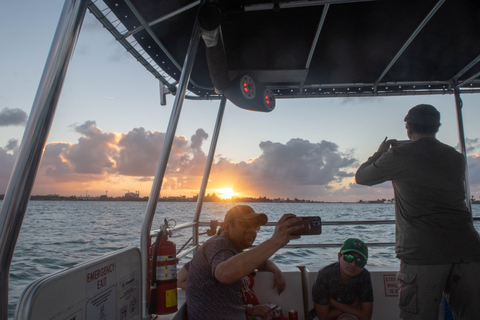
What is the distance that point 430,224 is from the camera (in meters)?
1.77

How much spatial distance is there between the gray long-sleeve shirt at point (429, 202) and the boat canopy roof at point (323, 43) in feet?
4.26

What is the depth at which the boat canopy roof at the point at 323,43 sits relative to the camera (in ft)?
8.36

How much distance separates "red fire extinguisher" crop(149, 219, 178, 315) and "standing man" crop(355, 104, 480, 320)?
4.67 ft

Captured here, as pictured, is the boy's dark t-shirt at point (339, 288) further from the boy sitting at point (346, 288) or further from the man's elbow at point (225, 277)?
the man's elbow at point (225, 277)

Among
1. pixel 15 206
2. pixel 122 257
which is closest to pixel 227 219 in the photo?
pixel 122 257

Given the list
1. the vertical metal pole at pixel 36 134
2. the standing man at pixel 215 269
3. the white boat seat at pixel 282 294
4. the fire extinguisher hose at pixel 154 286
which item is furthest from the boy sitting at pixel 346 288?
the vertical metal pole at pixel 36 134

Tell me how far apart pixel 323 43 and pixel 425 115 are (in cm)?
153

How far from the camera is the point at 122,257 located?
1.78m

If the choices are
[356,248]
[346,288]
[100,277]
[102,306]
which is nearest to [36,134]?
[100,277]

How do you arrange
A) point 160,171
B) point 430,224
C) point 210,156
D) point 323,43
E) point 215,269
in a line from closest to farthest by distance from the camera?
1. point 215,269
2. point 430,224
3. point 160,171
4. point 323,43
5. point 210,156

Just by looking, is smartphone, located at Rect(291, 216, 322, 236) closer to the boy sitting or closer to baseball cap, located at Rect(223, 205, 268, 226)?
baseball cap, located at Rect(223, 205, 268, 226)

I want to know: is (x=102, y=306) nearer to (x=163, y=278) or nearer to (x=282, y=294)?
(x=163, y=278)

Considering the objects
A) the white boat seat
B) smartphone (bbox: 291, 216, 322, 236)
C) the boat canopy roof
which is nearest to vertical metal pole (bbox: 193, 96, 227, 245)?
the boat canopy roof

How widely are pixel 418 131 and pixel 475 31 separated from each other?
171cm
